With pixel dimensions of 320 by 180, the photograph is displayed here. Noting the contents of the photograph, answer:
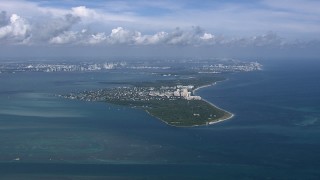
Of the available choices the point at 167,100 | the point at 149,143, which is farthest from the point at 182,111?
the point at 149,143

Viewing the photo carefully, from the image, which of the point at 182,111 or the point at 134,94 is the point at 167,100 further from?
the point at 182,111

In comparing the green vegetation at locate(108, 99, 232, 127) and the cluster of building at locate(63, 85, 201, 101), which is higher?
the cluster of building at locate(63, 85, 201, 101)

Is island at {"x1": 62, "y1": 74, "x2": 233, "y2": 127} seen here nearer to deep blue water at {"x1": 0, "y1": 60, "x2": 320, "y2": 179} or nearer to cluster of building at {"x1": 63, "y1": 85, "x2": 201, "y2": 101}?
cluster of building at {"x1": 63, "y1": 85, "x2": 201, "y2": 101}

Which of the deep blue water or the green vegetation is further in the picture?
the green vegetation

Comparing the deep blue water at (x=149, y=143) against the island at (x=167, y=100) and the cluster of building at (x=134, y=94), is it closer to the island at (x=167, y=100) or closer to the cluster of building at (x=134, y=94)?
the island at (x=167, y=100)

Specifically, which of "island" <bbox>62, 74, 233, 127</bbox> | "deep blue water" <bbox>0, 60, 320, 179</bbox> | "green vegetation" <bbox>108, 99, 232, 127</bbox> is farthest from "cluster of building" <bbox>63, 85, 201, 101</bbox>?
"deep blue water" <bbox>0, 60, 320, 179</bbox>

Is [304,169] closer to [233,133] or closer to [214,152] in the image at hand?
[214,152]
